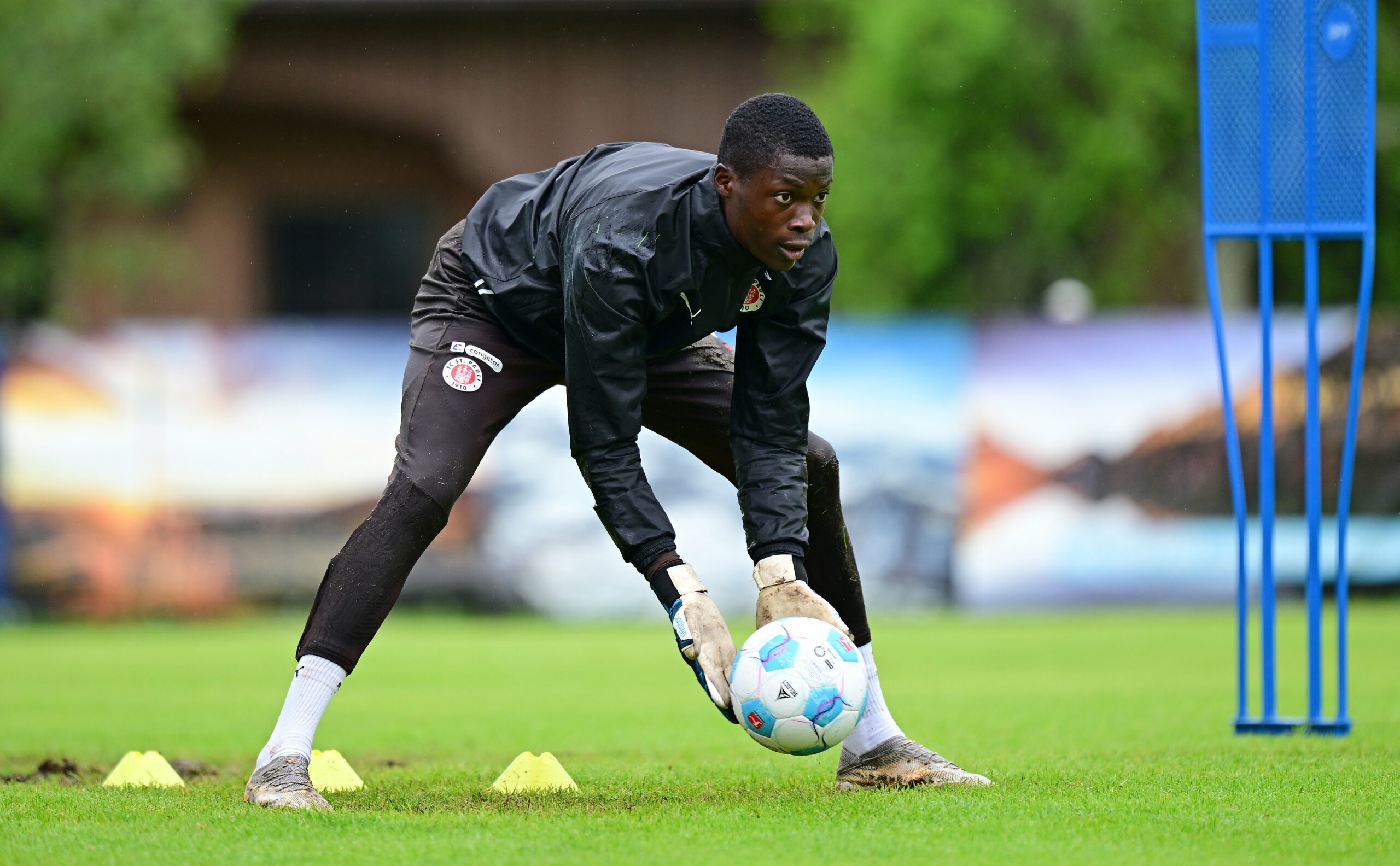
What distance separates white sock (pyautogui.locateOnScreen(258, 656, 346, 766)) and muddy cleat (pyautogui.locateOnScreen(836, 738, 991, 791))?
1723 millimetres

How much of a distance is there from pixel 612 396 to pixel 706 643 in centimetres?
78

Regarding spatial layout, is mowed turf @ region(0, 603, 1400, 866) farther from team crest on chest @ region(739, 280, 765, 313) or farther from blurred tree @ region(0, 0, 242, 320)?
blurred tree @ region(0, 0, 242, 320)

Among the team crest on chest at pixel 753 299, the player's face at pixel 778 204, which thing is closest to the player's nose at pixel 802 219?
the player's face at pixel 778 204

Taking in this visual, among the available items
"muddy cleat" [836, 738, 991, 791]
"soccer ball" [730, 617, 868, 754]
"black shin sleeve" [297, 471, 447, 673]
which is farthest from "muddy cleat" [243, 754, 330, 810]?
"muddy cleat" [836, 738, 991, 791]

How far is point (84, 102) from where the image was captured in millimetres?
18391

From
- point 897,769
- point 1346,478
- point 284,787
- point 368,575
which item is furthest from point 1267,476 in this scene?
point 284,787

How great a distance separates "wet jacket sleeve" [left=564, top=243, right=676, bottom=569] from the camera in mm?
4879

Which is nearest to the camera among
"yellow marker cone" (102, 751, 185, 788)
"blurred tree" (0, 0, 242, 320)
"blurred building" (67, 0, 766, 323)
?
"yellow marker cone" (102, 751, 185, 788)

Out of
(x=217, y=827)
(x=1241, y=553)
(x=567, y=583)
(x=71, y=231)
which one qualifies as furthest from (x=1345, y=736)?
(x=71, y=231)

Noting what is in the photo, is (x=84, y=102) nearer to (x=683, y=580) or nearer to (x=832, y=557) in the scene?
(x=832, y=557)

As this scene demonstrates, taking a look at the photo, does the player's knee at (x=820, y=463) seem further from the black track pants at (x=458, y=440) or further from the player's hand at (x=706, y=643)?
the player's hand at (x=706, y=643)

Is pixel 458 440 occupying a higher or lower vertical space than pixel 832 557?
higher

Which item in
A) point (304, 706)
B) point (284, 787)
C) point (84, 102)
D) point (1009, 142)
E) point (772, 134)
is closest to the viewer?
point (772, 134)

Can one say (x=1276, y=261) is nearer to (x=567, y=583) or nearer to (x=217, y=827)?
(x=567, y=583)
